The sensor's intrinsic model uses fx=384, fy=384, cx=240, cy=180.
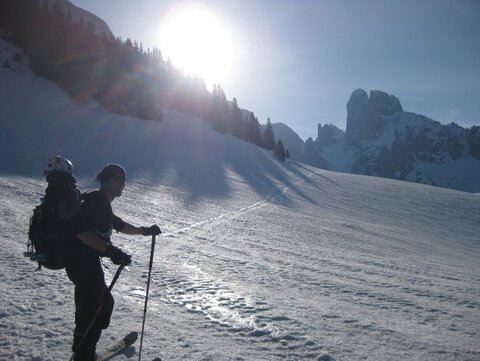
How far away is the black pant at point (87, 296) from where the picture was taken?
14.1 feet

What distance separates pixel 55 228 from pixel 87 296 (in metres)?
0.86

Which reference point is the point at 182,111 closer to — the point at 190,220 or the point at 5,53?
the point at 5,53

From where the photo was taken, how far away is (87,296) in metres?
4.32

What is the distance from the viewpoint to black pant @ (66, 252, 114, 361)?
4.29m

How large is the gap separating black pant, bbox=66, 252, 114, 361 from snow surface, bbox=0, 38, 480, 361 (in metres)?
0.57

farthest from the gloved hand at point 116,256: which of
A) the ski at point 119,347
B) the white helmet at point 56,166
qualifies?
the ski at point 119,347

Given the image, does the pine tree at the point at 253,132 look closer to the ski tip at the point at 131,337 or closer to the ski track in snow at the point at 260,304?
the ski track in snow at the point at 260,304

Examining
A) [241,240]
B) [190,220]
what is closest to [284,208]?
[190,220]

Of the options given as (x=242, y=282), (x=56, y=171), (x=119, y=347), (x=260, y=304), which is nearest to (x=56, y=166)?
(x=56, y=171)

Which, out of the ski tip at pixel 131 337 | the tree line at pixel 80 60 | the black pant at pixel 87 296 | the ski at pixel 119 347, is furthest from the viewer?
the tree line at pixel 80 60

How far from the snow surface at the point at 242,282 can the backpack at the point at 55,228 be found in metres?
1.43

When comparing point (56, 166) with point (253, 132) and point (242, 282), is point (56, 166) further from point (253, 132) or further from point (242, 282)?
point (253, 132)

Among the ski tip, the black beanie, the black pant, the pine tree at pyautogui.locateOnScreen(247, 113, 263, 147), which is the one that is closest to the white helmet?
the black beanie

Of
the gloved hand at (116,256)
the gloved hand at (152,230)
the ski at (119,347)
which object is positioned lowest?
the ski at (119,347)
